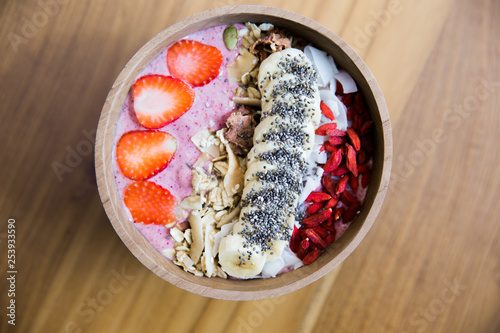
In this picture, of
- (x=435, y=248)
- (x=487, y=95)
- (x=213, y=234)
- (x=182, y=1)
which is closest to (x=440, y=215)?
(x=435, y=248)

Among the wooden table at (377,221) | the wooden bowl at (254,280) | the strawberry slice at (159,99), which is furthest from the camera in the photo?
the wooden table at (377,221)

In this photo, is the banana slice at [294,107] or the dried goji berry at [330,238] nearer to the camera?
the banana slice at [294,107]

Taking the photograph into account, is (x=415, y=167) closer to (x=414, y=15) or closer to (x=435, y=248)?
(x=435, y=248)

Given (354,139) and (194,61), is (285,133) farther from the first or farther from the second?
(194,61)

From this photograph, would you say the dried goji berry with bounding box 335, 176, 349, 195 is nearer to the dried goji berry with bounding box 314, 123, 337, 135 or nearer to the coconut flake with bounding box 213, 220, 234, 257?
the dried goji berry with bounding box 314, 123, 337, 135

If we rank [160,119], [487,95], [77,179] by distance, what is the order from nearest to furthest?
[160,119]
[77,179]
[487,95]

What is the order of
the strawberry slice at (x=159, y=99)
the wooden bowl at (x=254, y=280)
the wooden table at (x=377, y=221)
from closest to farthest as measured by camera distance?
the wooden bowl at (x=254, y=280)
the strawberry slice at (x=159, y=99)
the wooden table at (x=377, y=221)

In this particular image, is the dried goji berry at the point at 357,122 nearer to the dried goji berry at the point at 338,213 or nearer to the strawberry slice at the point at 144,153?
the dried goji berry at the point at 338,213

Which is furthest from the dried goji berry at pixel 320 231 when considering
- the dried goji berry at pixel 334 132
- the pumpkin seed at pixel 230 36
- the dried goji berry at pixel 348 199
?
the pumpkin seed at pixel 230 36

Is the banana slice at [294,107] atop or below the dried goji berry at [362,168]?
atop
